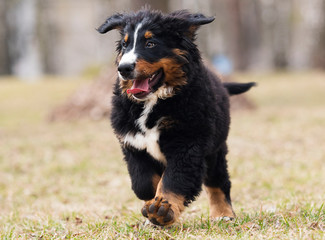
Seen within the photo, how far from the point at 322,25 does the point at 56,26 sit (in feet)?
72.2

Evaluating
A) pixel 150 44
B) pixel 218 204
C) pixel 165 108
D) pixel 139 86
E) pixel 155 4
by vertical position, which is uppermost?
pixel 150 44

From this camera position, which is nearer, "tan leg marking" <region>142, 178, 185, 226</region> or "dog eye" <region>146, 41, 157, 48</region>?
"tan leg marking" <region>142, 178, 185, 226</region>

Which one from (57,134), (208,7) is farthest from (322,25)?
(57,134)

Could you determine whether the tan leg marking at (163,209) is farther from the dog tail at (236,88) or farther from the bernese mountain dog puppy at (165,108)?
the dog tail at (236,88)

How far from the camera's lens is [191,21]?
4250mm

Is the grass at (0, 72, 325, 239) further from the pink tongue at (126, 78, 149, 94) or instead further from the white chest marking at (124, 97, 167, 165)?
the pink tongue at (126, 78, 149, 94)

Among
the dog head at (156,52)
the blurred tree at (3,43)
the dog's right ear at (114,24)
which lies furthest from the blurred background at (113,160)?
the blurred tree at (3,43)

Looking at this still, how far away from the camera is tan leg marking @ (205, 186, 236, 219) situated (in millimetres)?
4758

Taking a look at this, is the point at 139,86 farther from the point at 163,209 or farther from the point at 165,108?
the point at 163,209

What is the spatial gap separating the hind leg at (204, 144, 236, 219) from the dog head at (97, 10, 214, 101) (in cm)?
91

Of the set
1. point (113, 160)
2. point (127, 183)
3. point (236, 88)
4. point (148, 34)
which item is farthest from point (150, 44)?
point (113, 160)

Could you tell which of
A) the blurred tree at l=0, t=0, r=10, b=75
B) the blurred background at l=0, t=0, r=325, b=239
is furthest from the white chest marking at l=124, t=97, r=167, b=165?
the blurred tree at l=0, t=0, r=10, b=75

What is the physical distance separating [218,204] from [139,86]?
135 centimetres

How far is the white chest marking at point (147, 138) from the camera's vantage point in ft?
13.4
